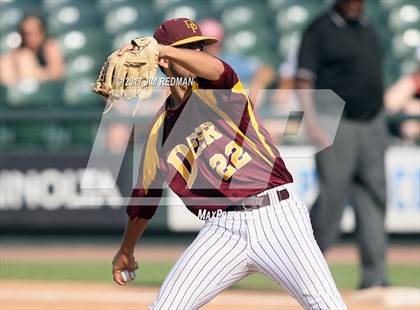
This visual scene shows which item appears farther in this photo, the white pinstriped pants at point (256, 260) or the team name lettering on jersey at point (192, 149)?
the team name lettering on jersey at point (192, 149)

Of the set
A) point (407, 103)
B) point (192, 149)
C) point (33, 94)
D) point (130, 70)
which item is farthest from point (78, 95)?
point (130, 70)

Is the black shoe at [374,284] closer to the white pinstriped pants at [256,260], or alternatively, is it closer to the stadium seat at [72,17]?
the white pinstriped pants at [256,260]

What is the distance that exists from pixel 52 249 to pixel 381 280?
4532mm

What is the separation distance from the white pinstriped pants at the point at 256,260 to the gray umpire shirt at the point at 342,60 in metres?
3.62

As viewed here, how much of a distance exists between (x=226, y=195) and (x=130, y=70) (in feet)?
2.58

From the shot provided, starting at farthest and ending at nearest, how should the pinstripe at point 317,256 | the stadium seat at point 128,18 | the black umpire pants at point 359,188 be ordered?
the stadium seat at point 128,18, the black umpire pants at point 359,188, the pinstripe at point 317,256

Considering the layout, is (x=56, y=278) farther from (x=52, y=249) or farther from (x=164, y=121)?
(x=164, y=121)

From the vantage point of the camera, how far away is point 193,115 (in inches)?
182

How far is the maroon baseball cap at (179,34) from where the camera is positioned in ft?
14.4

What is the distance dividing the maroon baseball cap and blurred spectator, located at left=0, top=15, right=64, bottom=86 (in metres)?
7.92

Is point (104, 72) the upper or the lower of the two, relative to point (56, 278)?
upper

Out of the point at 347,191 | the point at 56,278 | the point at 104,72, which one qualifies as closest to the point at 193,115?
the point at 104,72

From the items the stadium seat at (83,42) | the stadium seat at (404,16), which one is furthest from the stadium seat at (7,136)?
the stadium seat at (404,16)

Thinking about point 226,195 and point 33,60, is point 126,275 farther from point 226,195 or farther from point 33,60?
point 33,60
